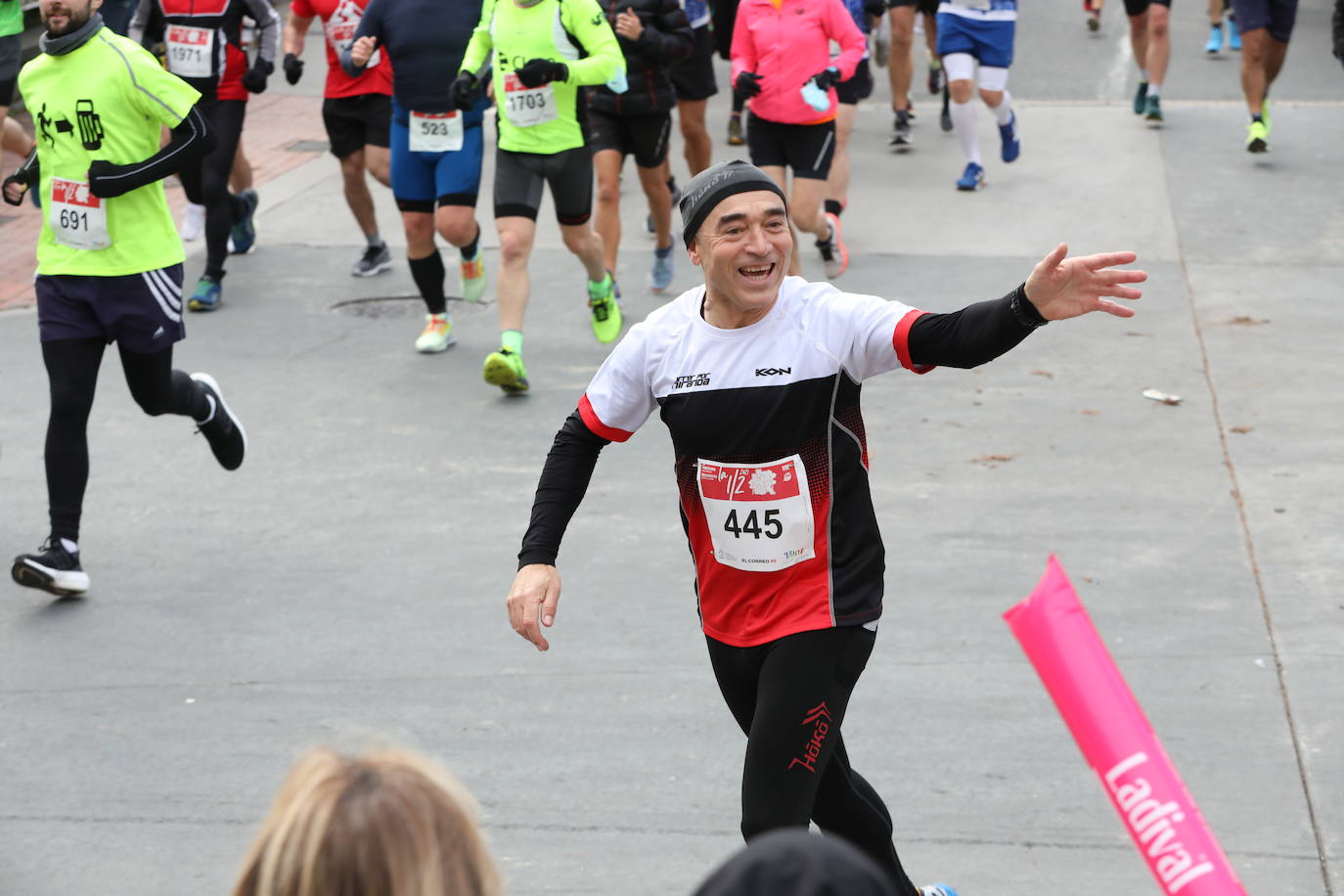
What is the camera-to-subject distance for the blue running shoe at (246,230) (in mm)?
10633

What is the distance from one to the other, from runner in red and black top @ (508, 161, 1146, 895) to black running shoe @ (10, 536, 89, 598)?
288 centimetres

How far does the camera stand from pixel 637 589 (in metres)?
6.09

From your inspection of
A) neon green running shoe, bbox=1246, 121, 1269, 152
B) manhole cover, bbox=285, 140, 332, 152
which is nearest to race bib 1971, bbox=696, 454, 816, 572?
neon green running shoe, bbox=1246, 121, 1269, 152

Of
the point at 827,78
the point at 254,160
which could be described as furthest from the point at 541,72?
the point at 254,160

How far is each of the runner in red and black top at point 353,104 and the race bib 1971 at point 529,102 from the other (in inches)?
61.0

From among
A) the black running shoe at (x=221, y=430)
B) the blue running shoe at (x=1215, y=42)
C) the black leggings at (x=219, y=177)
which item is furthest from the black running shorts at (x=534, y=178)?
the blue running shoe at (x=1215, y=42)

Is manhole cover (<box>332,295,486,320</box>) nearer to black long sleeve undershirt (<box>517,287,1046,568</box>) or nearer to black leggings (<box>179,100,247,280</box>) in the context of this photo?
black leggings (<box>179,100,247,280</box>)

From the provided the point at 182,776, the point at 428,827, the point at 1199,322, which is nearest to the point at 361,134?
the point at 1199,322

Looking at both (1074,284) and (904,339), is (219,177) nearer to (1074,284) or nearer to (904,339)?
(904,339)

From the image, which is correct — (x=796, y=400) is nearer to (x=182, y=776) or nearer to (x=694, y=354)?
(x=694, y=354)

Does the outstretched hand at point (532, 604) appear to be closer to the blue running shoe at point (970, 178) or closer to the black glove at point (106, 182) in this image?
the black glove at point (106, 182)

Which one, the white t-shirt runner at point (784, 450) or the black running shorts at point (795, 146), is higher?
the white t-shirt runner at point (784, 450)

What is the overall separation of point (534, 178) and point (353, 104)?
6.32 ft

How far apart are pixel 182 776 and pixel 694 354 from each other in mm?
2166
